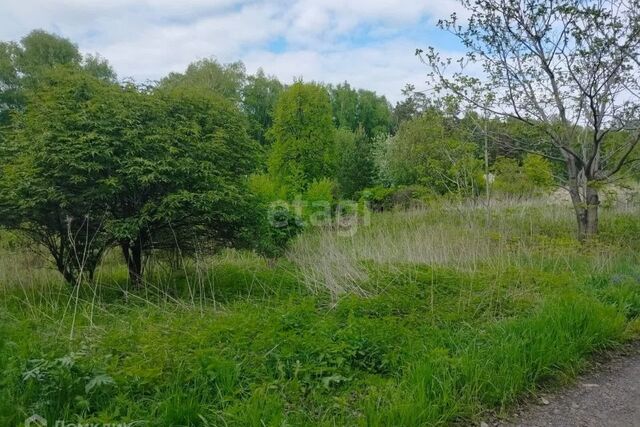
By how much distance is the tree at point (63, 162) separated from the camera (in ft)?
14.1

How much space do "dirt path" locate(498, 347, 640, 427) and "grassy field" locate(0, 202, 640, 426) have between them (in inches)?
5.4

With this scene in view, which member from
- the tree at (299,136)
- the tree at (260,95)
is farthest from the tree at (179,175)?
the tree at (260,95)

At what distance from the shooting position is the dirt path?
2594 millimetres

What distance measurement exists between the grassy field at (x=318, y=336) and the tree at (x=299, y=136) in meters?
10.4

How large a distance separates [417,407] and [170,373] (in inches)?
63.6

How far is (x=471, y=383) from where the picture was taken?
2.77 metres

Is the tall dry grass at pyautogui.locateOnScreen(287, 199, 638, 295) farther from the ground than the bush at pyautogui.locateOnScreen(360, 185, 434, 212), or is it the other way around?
the bush at pyautogui.locateOnScreen(360, 185, 434, 212)

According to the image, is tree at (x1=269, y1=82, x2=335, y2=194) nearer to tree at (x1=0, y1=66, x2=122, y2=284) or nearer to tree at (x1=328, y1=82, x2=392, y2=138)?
tree at (x1=0, y1=66, x2=122, y2=284)

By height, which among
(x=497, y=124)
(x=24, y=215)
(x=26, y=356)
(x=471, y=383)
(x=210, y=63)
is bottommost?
(x=471, y=383)

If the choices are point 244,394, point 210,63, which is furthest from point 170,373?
point 210,63

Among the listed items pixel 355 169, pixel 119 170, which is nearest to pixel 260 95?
pixel 355 169

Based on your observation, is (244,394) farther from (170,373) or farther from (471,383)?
(471,383)

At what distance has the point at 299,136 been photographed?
1658cm

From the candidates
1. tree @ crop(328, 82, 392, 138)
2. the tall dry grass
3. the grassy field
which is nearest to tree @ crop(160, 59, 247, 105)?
tree @ crop(328, 82, 392, 138)
